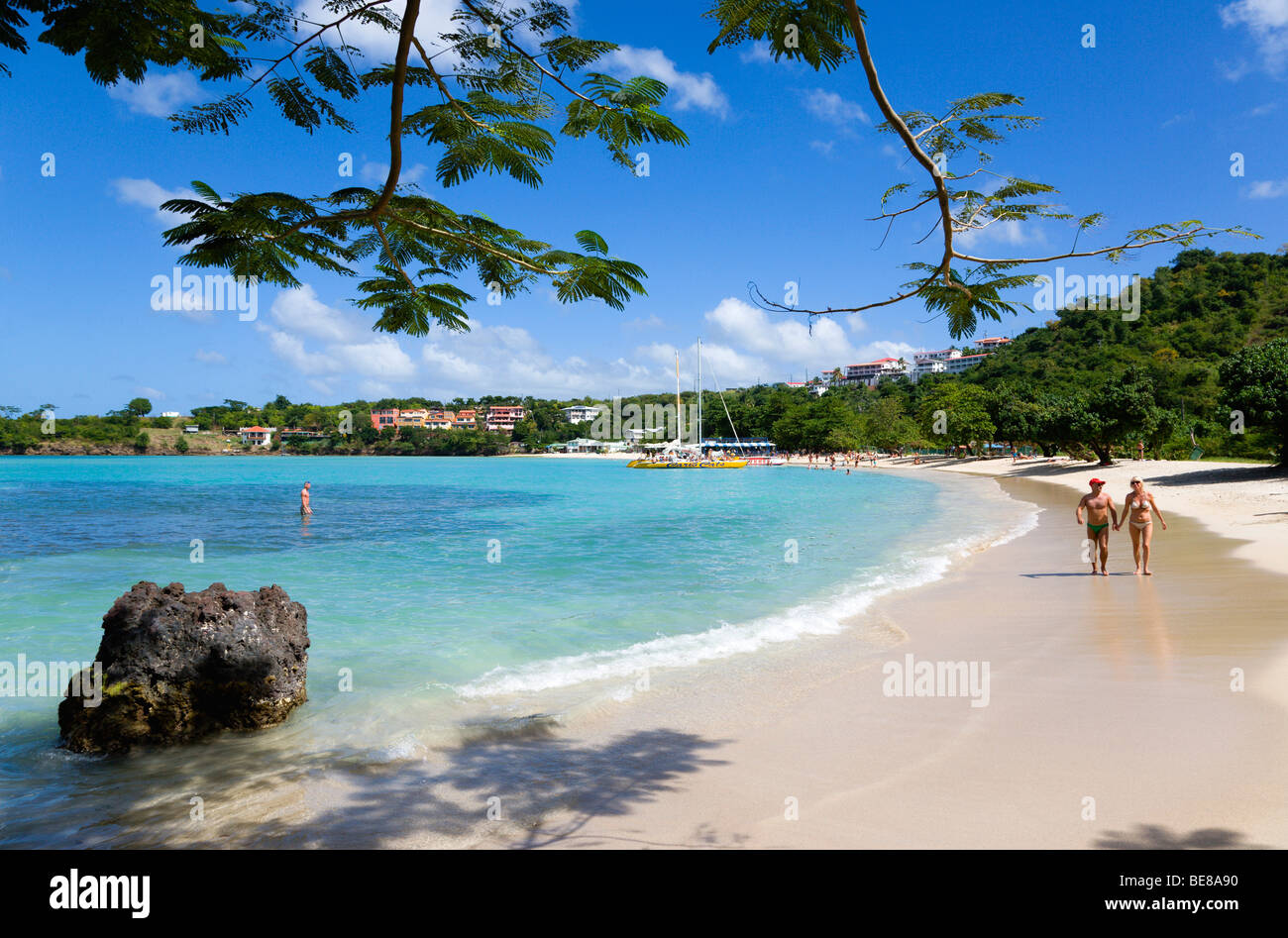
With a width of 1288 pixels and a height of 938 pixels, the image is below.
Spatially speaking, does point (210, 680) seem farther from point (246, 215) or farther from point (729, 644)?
point (729, 644)

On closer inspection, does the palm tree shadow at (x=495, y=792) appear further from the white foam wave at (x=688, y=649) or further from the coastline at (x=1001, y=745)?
the white foam wave at (x=688, y=649)

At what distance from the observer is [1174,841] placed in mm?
3557

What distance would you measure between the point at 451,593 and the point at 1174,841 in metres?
11.3

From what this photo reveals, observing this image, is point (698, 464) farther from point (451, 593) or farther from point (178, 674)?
point (178, 674)

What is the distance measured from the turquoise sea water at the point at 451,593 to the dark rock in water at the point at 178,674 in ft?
0.78

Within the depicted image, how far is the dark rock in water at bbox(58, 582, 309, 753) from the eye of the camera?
564 cm

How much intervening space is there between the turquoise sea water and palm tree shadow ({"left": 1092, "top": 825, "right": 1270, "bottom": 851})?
14.4 ft

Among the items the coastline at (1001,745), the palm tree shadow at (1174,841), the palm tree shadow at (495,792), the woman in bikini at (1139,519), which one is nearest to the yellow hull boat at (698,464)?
the woman in bikini at (1139,519)

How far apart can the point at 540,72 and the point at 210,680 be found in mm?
5661

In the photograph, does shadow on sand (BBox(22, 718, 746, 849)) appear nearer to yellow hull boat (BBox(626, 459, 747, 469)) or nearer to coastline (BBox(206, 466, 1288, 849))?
coastline (BBox(206, 466, 1288, 849))
